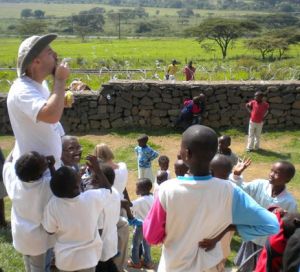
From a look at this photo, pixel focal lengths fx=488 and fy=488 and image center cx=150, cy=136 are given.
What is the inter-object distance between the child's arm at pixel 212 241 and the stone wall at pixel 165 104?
25.8 ft

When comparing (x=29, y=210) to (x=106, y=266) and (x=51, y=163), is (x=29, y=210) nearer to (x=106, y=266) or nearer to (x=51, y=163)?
(x=51, y=163)

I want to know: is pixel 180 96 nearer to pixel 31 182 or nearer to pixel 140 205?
pixel 140 205

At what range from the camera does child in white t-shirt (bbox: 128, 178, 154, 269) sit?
14.7 ft

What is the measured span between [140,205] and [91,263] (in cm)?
149

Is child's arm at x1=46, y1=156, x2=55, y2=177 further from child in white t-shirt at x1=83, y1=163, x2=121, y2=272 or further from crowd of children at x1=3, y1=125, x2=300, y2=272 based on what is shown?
child in white t-shirt at x1=83, y1=163, x2=121, y2=272

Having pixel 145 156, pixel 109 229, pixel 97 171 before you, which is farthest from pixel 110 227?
pixel 145 156

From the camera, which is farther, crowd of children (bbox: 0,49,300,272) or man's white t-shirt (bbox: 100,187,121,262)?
man's white t-shirt (bbox: 100,187,121,262)

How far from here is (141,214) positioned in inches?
177

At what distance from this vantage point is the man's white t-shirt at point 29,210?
2834 mm

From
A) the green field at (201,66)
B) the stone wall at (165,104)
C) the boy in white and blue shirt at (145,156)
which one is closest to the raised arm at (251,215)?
the boy in white and blue shirt at (145,156)

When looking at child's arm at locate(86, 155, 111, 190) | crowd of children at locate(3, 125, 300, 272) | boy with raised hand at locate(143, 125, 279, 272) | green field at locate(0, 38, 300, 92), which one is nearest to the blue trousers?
crowd of children at locate(3, 125, 300, 272)

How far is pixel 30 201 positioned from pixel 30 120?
481mm

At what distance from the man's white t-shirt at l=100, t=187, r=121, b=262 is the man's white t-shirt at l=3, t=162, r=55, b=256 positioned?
476mm

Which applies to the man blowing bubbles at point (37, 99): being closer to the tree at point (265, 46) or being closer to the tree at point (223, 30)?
the tree at point (265, 46)
